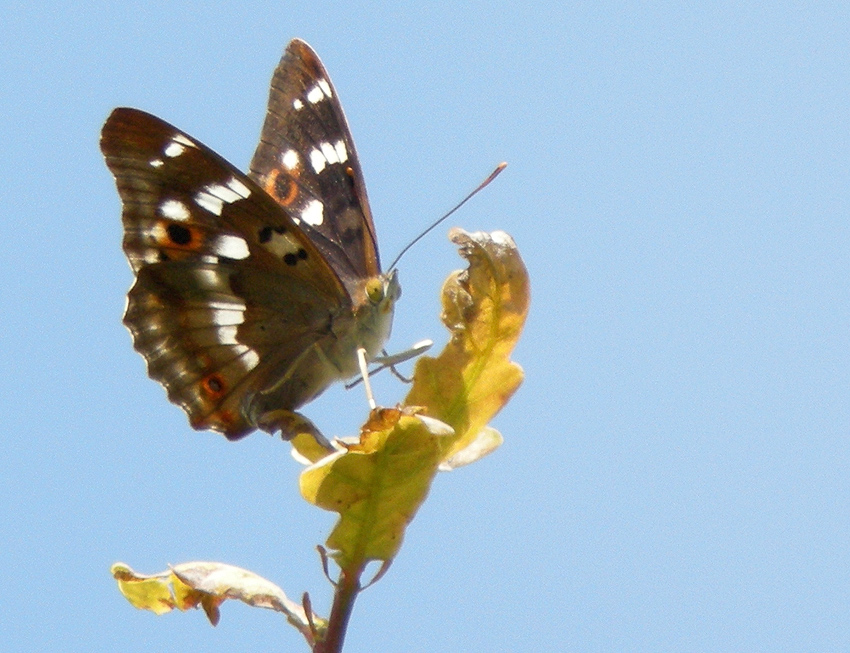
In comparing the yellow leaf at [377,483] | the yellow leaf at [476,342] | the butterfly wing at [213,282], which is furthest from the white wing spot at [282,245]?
the yellow leaf at [377,483]

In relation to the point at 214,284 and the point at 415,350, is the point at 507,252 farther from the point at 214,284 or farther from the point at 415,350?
the point at 214,284

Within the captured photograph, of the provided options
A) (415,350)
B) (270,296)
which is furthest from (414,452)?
(270,296)

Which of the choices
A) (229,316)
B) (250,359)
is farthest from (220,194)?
(250,359)

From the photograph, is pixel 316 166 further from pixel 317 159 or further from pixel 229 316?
pixel 229 316

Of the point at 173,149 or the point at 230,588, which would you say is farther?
the point at 173,149

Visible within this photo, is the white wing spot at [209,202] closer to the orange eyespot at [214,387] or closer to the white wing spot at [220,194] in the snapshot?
the white wing spot at [220,194]

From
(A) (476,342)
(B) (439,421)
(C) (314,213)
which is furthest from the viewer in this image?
(C) (314,213)
